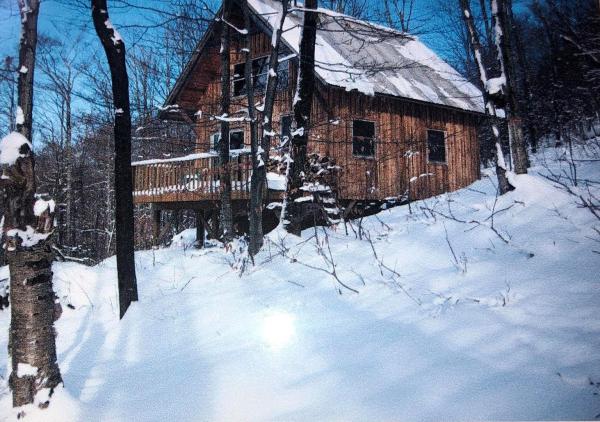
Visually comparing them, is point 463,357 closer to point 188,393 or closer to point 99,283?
point 188,393

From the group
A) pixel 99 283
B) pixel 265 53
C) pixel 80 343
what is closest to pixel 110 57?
pixel 80 343

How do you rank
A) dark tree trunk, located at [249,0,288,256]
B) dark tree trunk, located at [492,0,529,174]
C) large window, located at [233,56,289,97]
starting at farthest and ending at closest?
large window, located at [233,56,289,97], dark tree trunk, located at [249,0,288,256], dark tree trunk, located at [492,0,529,174]

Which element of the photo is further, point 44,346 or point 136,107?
point 136,107

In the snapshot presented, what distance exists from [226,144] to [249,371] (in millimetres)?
7493

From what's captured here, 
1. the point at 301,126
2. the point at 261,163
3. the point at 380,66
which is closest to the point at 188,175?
the point at 261,163

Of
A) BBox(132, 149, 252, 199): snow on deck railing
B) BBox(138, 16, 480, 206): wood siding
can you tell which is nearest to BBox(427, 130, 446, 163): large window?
BBox(138, 16, 480, 206): wood siding

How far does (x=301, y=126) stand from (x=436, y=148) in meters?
8.31

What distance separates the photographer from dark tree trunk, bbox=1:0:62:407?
2.65 m

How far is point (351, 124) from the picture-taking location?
1205cm

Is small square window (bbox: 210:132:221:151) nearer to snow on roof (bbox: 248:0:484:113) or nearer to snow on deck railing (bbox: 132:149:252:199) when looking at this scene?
snow on deck railing (bbox: 132:149:252:199)

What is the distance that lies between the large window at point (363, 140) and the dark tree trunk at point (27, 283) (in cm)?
1023

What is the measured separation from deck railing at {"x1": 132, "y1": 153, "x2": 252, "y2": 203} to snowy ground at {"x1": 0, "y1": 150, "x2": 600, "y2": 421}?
Result: 5.79 metres

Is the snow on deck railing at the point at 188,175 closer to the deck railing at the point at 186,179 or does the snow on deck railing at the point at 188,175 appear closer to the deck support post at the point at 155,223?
the deck railing at the point at 186,179

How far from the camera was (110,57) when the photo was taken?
4.96 metres
